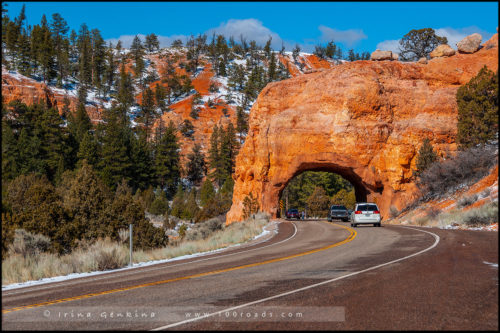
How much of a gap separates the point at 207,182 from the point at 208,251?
68571 millimetres

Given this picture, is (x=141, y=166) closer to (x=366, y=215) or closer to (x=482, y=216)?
(x=366, y=215)

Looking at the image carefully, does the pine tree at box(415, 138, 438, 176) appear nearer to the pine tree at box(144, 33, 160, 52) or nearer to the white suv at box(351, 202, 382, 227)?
the white suv at box(351, 202, 382, 227)

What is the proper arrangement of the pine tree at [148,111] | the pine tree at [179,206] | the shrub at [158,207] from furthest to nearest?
1. the pine tree at [148,111]
2. the pine tree at [179,206]
3. the shrub at [158,207]

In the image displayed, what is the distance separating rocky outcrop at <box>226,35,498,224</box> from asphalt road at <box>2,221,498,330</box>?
104 feet

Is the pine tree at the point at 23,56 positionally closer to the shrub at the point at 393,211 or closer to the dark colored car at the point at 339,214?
the dark colored car at the point at 339,214

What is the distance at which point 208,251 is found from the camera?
2048cm

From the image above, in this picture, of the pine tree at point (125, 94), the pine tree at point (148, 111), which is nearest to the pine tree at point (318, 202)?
the pine tree at point (148, 111)

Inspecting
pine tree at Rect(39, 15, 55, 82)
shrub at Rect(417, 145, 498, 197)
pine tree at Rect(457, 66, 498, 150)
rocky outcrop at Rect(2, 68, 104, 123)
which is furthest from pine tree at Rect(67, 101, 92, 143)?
pine tree at Rect(457, 66, 498, 150)

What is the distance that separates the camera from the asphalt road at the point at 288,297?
638 cm

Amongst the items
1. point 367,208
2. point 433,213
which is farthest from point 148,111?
point 433,213

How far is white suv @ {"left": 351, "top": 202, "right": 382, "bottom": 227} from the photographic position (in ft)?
98.9

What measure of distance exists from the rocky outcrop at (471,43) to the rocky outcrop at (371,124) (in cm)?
72

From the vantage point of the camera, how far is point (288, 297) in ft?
26.9

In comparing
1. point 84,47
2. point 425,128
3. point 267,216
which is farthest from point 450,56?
point 84,47
